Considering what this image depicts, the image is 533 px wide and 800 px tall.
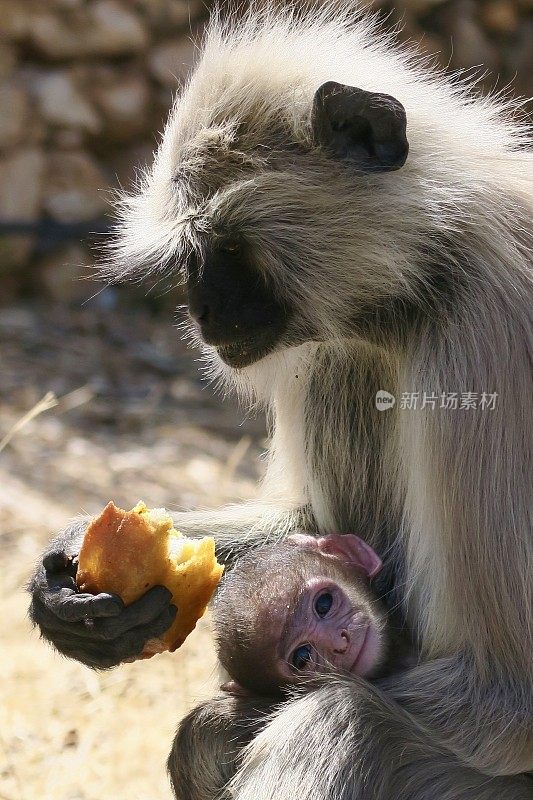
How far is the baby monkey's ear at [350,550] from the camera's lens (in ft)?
10.7

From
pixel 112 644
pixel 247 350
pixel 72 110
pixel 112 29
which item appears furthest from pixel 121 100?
pixel 112 644

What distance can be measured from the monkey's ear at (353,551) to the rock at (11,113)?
207 inches

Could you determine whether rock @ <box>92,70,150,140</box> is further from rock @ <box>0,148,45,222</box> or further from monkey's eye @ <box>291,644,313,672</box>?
monkey's eye @ <box>291,644,313,672</box>

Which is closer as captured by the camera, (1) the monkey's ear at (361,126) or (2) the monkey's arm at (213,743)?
(1) the monkey's ear at (361,126)

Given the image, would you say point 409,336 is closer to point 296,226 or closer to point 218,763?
point 296,226

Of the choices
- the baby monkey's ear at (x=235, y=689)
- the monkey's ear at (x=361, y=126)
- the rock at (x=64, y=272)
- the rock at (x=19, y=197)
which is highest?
the monkey's ear at (x=361, y=126)

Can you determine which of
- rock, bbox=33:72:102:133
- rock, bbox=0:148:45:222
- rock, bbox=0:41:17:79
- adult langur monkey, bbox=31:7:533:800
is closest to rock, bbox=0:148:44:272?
rock, bbox=0:148:45:222

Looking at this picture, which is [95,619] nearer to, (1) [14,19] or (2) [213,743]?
(2) [213,743]

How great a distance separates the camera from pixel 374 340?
301 cm

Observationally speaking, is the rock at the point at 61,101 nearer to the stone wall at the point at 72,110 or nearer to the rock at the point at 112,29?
the stone wall at the point at 72,110

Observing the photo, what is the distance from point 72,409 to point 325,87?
453 cm

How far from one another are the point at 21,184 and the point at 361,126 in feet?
17.8

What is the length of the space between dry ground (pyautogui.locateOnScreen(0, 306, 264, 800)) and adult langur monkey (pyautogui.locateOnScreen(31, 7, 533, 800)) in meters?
0.96

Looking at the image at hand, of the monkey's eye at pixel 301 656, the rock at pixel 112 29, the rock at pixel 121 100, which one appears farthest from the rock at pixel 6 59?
the monkey's eye at pixel 301 656
